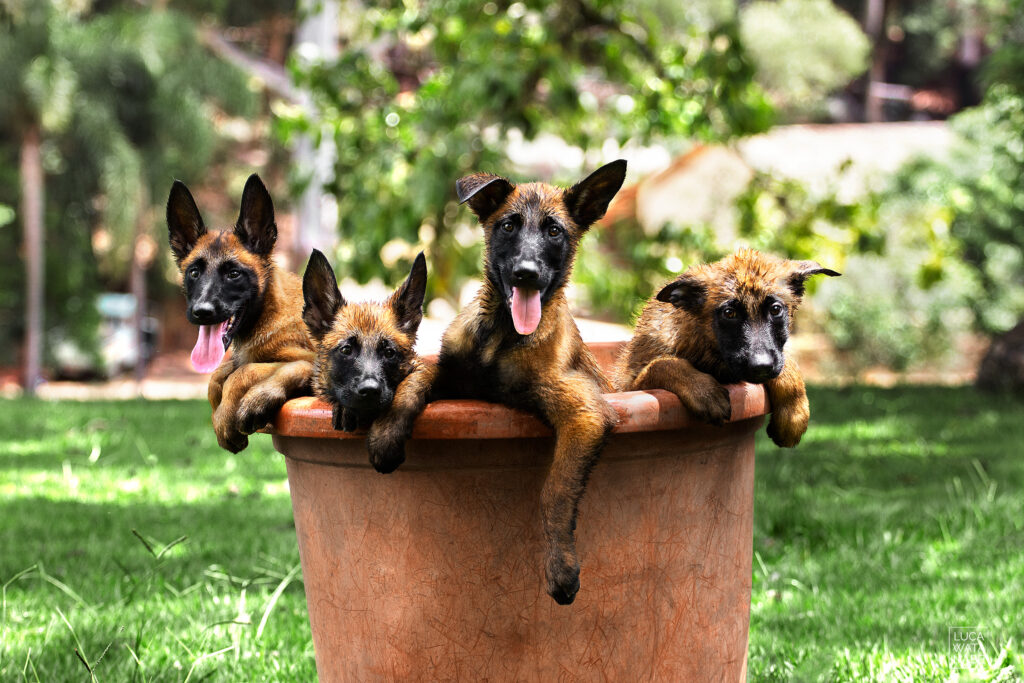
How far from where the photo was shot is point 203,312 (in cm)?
261

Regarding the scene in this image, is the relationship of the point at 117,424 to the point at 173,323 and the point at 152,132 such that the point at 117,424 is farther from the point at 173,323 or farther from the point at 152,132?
the point at 173,323

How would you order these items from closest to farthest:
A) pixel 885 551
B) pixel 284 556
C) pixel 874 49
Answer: pixel 885 551
pixel 284 556
pixel 874 49

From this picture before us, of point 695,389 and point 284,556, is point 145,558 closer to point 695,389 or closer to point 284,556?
point 284,556

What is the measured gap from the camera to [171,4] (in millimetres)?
27516

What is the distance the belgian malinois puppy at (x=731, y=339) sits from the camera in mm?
2516

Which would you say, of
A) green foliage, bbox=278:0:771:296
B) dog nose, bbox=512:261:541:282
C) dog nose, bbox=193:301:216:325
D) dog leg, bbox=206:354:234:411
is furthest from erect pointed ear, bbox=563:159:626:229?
green foliage, bbox=278:0:771:296

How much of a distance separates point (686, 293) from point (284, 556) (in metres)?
2.90

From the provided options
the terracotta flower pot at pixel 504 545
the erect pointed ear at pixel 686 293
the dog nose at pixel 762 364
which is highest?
the erect pointed ear at pixel 686 293

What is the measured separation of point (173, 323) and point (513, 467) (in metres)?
34.2

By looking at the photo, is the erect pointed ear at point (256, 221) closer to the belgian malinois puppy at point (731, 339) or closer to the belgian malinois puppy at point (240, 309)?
the belgian malinois puppy at point (240, 309)

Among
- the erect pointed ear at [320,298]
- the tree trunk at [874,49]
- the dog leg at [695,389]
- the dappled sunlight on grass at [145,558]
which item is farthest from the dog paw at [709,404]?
the tree trunk at [874,49]

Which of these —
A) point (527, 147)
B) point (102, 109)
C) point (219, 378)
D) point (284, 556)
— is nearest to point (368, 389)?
point (219, 378)

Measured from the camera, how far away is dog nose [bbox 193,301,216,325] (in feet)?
8.53

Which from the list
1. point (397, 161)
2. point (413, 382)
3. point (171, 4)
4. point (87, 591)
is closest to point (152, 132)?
point (171, 4)
